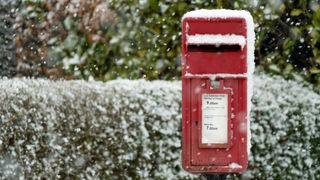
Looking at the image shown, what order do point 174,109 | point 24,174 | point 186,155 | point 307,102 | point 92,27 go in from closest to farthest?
point 186,155, point 24,174, point 174,109, point 307,102, point 92,27

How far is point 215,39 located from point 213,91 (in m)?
0.25

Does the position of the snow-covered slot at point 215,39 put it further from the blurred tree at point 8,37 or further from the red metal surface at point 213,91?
the blurred tree at point 8,37

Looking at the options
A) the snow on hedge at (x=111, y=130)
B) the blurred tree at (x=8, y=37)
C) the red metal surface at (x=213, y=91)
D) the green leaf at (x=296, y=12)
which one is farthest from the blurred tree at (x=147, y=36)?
the red metal surface at (x=213, y=91)

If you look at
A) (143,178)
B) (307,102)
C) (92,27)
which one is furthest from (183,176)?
(92,27)

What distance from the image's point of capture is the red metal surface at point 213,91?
3.94 meters

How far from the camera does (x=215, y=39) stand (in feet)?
12.9

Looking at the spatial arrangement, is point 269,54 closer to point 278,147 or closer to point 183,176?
point 278,147

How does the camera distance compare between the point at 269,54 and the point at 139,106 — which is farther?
the point at 269,54

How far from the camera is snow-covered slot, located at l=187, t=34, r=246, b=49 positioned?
392 centimetres

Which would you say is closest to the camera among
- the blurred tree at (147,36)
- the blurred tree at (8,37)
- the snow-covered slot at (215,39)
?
the snow-covered slot at (215,39)

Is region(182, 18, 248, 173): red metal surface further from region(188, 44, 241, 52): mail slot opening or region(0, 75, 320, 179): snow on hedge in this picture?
region(0, 75, 320, 179): snow on hedge

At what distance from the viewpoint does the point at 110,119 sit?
5.29 meters

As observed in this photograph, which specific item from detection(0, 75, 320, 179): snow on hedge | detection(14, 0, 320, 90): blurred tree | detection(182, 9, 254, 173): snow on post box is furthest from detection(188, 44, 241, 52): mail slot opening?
detection(14, 0, 320, 90): blurred tree

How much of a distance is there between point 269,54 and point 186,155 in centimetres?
303
